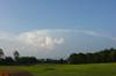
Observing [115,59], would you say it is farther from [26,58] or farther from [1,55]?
[1,55]

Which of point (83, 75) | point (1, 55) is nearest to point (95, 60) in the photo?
point (1, 55)

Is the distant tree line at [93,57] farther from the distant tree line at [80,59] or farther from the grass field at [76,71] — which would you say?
the grass field at [76,71]

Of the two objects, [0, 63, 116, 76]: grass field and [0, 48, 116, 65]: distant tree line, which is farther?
[0, 48, 116, 65]: distant tree line

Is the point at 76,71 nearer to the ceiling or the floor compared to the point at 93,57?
nearer to the floor

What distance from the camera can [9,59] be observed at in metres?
98.2

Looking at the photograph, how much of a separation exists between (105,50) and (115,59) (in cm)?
1555

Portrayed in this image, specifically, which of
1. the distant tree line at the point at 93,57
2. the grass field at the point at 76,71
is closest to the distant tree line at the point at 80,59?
the distant tree line at the point at 93,57

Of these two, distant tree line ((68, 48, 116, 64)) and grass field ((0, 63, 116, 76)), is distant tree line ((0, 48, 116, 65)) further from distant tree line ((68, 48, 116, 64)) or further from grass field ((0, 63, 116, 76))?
grass field ((0, 63, 116, 76))

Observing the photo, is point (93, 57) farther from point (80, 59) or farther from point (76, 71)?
point (76, 71)

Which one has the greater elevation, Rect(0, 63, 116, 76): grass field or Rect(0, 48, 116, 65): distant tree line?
Rect(0, 48, 116, 65): distant tree line

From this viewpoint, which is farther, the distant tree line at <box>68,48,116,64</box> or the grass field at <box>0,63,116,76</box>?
the distant tree line at <box>68,48,116,64</box>

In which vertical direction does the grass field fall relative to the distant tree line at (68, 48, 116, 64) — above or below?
below

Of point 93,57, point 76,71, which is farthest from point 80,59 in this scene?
point 76,71

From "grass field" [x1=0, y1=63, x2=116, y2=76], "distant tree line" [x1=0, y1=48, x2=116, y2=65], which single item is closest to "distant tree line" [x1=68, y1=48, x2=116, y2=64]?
"distant tree line" [x1=0, y1=48, x2=116, y2=65]
